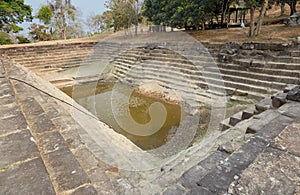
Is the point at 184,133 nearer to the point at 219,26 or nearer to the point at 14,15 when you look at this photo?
the point at 219,26

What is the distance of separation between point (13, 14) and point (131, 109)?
15500 millimetres

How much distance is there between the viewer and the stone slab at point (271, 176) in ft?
3.18

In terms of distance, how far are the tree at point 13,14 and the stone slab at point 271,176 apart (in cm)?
1838

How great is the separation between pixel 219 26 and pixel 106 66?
1017cm

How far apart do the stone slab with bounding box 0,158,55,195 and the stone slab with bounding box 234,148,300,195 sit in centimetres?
96

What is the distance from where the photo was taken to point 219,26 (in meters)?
15.3

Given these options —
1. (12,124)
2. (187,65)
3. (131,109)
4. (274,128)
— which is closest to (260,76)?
(187,65)

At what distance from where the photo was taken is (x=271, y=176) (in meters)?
1.05

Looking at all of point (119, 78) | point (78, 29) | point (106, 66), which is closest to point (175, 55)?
point (119, 78)

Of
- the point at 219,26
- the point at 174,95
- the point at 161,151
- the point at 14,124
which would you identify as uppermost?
the point at 219,26

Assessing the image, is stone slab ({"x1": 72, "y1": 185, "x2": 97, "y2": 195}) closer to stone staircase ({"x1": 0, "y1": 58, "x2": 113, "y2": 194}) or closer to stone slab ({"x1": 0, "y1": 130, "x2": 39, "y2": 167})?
stone staircase ({"x1": 0, "y1": 58, "x2": 113, "y2": 194})

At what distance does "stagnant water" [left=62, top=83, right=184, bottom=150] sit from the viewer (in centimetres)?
428

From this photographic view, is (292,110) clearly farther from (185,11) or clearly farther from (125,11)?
(125,11)

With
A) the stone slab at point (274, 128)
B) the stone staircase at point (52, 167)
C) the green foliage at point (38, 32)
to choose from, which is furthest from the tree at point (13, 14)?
the stone slab at point (274, 128)
